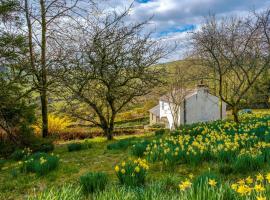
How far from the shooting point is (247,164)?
4562 millimetres

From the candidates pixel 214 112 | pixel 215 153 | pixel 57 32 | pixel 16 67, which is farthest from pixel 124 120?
pixel 215 153

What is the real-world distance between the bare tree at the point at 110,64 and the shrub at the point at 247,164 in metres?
6.36

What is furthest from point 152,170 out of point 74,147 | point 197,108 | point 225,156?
point 197,108

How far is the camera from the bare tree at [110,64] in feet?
34.8

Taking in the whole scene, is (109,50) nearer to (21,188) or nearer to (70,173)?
(70,173)

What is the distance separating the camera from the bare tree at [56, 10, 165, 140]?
10594 millimetres

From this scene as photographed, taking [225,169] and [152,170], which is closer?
[225,169]

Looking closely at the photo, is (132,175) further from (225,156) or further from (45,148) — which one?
(45,148)

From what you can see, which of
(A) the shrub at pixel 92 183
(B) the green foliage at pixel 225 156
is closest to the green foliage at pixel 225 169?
(B) the green foliage at pixel 225 156

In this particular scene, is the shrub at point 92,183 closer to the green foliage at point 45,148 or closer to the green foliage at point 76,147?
the green foliage at point 76,147

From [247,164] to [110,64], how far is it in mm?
7142

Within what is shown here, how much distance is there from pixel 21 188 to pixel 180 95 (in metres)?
27.5

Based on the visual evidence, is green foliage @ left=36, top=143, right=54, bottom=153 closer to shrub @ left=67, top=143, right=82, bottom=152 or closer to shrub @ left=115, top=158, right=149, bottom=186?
shrub @ left=67, top=143, right=82, bottom=152

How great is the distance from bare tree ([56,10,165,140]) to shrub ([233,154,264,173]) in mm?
6362
